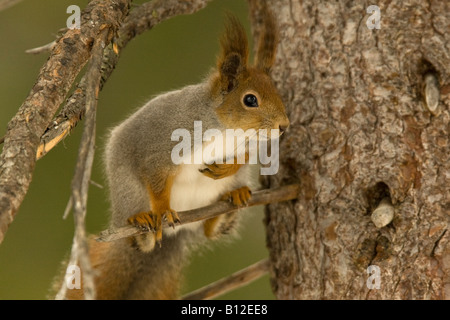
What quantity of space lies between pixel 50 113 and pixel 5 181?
0.21 meters

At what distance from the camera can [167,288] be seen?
79.9 inches

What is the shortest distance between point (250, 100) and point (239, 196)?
28cm

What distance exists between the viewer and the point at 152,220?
1684 millimetres

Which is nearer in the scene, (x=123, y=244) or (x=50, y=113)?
(x=50, y=113)

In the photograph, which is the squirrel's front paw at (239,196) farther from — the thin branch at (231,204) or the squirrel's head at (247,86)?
the squirrel's head at (247,86)

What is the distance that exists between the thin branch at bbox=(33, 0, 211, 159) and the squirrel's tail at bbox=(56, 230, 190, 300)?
674 millimetres

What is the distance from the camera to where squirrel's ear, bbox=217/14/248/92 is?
158 centimetres

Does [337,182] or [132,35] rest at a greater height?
[132,35]
